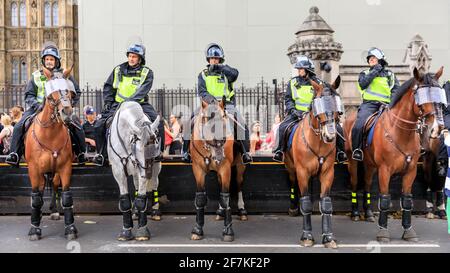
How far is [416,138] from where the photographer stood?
7.46m

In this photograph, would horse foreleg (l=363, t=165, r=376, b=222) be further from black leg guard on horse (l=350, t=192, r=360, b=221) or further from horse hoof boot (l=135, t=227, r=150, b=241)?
horse hoof boot (l=135, t=227, r=150, b=241)

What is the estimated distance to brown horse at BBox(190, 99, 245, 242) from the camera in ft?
23.6

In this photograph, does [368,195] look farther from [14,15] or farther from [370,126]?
[14,15]

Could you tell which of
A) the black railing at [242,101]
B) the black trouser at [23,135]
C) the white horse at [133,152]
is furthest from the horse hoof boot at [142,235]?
the black railing at [242,101]

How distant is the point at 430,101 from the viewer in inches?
264

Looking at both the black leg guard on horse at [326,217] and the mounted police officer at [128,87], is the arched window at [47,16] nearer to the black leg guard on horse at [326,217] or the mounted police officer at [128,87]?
the mounted police officer at [128,87]

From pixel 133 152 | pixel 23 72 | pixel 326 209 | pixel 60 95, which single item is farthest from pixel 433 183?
pixel 23 72

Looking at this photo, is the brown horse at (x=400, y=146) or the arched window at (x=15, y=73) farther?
the arched window at (x=15, y=73)

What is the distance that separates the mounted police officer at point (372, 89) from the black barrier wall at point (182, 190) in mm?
1285

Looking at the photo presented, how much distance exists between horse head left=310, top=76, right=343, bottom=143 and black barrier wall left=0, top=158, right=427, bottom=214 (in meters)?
2.86

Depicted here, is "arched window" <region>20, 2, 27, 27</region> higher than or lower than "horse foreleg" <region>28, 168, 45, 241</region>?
higher

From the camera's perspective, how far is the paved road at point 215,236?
7.17 meters

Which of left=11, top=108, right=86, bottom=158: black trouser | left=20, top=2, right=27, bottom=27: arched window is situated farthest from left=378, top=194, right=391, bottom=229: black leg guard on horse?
left=20, top=2, right=27, bottom=27: arched window
